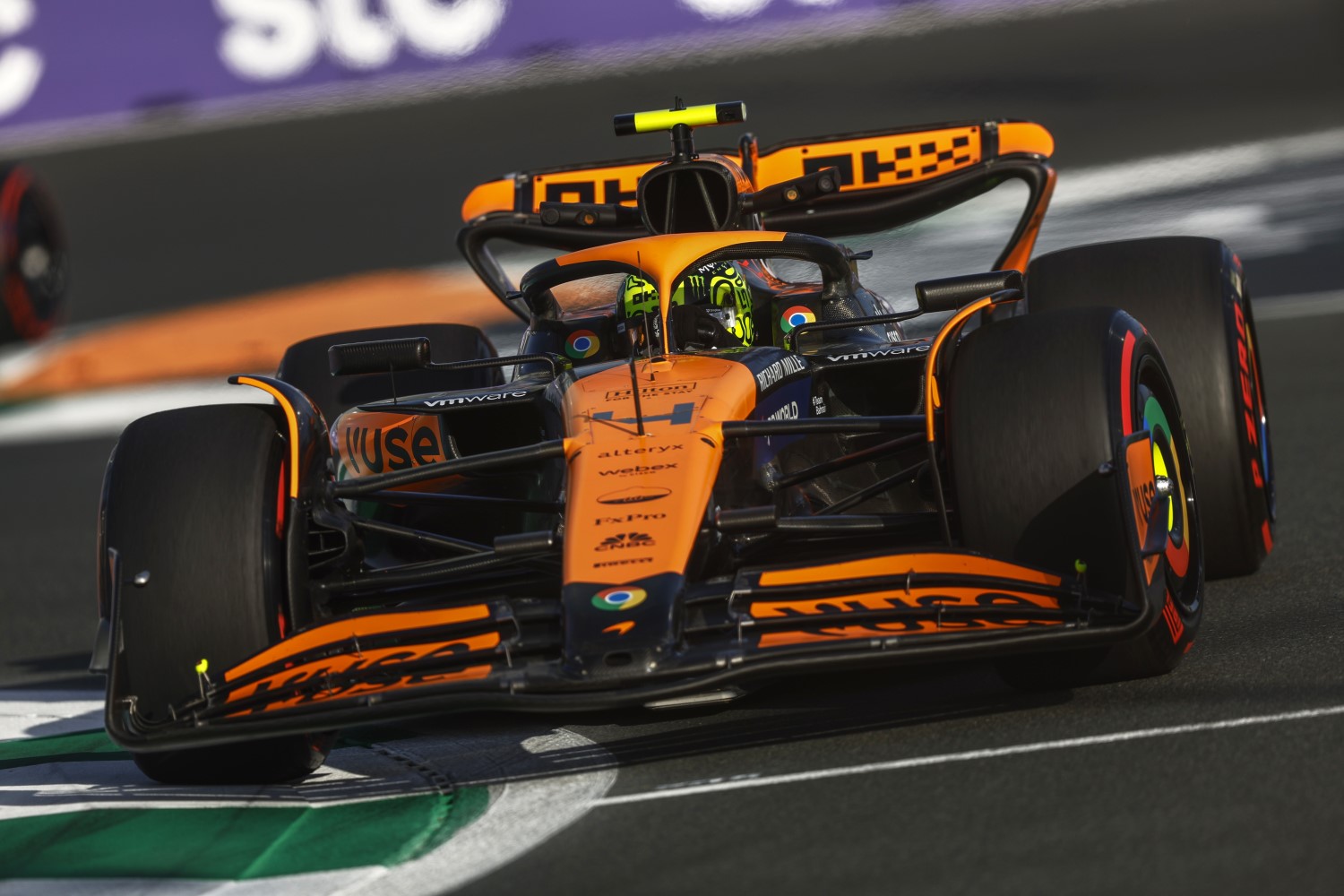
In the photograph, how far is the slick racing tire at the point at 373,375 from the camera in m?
7.05

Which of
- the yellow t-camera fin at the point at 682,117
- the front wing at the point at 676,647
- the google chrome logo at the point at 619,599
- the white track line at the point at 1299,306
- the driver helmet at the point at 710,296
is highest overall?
the yellow t-camera fin at the point at 682,117

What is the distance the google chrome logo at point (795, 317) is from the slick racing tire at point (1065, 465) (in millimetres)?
1328

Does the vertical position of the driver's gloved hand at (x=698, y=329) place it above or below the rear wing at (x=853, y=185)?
below

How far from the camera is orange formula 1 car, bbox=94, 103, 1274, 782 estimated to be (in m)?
4.34

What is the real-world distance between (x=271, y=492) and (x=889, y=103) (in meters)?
13.5

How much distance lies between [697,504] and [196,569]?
4.03 ft

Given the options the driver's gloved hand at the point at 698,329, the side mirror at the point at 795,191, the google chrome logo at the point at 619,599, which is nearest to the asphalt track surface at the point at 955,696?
the google chrome logo at the point at 619,599

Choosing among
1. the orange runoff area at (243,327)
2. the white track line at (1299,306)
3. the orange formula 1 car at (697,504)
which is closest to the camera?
the orange formula 1 car at (697,504)

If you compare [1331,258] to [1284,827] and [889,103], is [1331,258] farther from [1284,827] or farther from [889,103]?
[1284,827]

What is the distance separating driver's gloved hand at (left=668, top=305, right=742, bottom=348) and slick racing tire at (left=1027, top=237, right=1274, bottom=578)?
98 centimetres

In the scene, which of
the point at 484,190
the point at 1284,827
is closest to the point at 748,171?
the point at 484,190

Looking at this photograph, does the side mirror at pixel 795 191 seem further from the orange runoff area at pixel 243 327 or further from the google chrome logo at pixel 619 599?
the orange runoff area at pixel 243 327

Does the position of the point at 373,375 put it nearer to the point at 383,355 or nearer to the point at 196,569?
the point at 383,355

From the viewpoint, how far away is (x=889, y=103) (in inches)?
697
